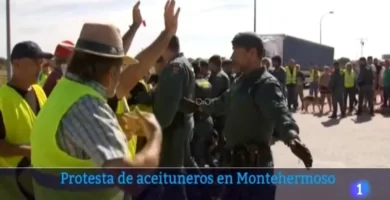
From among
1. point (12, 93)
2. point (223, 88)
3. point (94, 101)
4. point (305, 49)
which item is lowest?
point (305, 49)

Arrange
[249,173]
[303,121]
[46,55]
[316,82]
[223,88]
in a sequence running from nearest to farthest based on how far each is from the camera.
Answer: [46,55], [249,173], [223,88], [303,121], [316,82]

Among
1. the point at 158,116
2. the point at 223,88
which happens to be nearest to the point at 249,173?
the point at 158,116

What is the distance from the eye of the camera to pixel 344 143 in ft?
45.6

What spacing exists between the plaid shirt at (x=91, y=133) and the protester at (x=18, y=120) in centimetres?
154

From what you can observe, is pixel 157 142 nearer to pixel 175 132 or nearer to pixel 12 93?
pixel 12 93

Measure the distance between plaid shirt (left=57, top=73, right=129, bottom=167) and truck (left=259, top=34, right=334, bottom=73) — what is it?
27.7m

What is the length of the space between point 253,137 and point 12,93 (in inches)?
71.0

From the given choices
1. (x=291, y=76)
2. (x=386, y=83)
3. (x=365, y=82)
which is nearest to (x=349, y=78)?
(x=365, y=82)

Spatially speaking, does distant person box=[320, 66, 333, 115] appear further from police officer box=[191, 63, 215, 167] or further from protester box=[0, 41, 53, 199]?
protester box=[0, 41, 53, 199]

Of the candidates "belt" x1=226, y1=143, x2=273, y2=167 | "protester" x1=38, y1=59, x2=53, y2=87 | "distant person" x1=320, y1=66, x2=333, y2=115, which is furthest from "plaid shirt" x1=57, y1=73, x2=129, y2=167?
"distant person" x1=320, y1=66, x2=333, y2=115

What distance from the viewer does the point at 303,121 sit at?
19219 millimetres

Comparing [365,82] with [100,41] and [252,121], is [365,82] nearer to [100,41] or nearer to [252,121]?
[252,121]

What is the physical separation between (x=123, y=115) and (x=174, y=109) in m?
2.49

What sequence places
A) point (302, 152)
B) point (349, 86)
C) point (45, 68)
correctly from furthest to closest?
point (349, 86)
point (45, 68)
point (302, 152)
